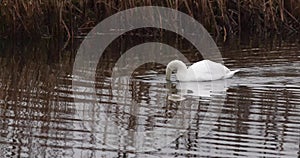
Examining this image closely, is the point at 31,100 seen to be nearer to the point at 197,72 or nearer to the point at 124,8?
the point at 197,72

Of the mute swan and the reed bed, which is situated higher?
the reed bed

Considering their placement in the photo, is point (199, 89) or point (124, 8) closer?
point (199, 89)

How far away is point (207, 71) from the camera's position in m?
11.3

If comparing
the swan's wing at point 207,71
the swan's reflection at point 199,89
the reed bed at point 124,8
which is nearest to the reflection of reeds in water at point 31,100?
the swan's reflection at point 199,89

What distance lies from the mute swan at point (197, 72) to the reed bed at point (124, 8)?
4.04 m

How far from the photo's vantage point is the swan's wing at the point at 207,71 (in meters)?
11.3

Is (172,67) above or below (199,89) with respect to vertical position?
above

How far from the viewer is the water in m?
7.33

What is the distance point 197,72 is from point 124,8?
14.4ft

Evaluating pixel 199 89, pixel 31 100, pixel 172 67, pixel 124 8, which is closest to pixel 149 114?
pixel 31 100

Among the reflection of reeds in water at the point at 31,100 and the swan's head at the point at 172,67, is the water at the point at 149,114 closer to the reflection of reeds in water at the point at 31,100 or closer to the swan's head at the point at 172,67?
the reflection of reeds in water at the point at 31,100

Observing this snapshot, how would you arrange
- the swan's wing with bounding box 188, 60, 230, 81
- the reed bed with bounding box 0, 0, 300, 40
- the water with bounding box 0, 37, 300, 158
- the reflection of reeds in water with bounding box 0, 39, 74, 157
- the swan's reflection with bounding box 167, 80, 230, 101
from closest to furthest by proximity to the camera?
the water with bounding box 0, 37, 300, 158
the reflection of reeds in water with bounding box 0, 39, 74, 157
the swan's reflection with bounding box 167, 80, 230, 101
the swan's wing with bounding box 188, 60, 230, 81
the reed bed with bounding box 0, 0, 300, 40

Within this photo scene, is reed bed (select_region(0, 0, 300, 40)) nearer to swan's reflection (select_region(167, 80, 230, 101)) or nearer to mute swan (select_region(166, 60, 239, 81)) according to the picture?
mute swan (select_region(166, 60, 239, 81))

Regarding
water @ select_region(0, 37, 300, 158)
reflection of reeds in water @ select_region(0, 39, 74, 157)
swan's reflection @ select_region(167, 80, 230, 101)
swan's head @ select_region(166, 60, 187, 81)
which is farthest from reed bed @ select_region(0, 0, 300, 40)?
swan's reflection @ select_region(167, 80, 230, 101)
